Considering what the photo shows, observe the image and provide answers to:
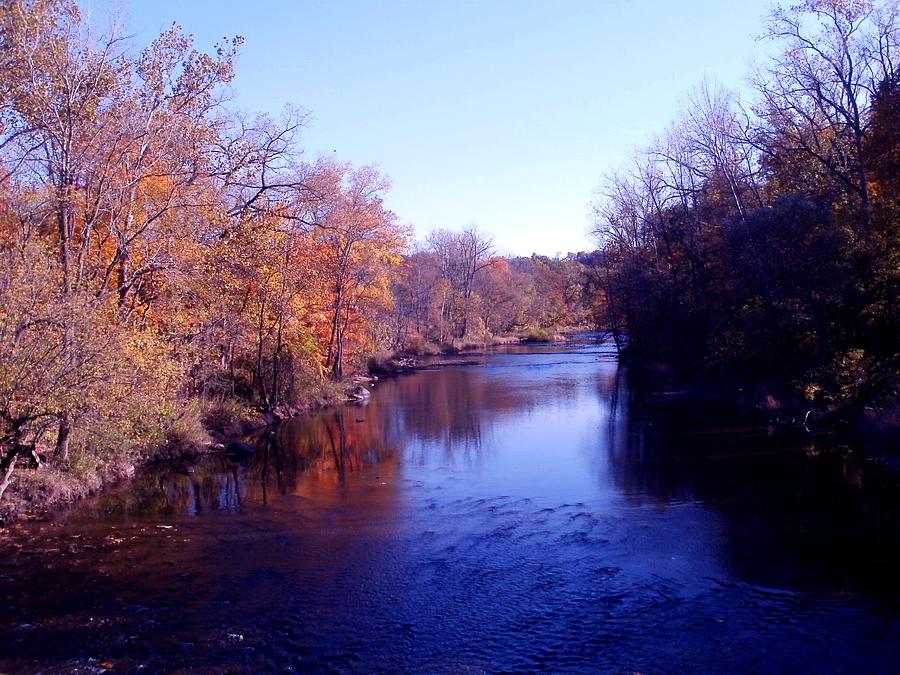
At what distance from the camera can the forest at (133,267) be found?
13.2 m

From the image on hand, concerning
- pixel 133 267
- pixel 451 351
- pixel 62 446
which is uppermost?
pixel 133 267

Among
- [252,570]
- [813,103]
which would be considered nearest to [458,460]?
[252,570]

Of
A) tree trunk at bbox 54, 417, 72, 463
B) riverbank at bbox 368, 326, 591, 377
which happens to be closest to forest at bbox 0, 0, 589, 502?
tree trunk at bbox 54, 417, 72, 463

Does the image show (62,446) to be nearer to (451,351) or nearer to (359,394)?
(359,394)

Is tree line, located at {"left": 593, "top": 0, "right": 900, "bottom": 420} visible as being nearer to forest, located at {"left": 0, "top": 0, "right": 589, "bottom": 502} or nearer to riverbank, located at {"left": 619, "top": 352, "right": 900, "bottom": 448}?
riverbank, located at {"left": 619, "top": 352, "right": 900, "bottom": 448}

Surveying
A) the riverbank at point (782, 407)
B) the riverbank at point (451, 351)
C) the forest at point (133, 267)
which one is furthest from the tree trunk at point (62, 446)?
the riverbank at point (451, 351)

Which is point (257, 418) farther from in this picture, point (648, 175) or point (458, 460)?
point (648, 175)

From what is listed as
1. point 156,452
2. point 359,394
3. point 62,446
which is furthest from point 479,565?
point 359,394

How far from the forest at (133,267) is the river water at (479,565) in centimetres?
173

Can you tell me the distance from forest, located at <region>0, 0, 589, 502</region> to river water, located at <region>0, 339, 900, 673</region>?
173 cm

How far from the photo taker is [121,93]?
53.4ft

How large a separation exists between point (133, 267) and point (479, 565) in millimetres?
12291

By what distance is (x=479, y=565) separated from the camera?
10.6 m

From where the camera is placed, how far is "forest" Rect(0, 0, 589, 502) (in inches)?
518
